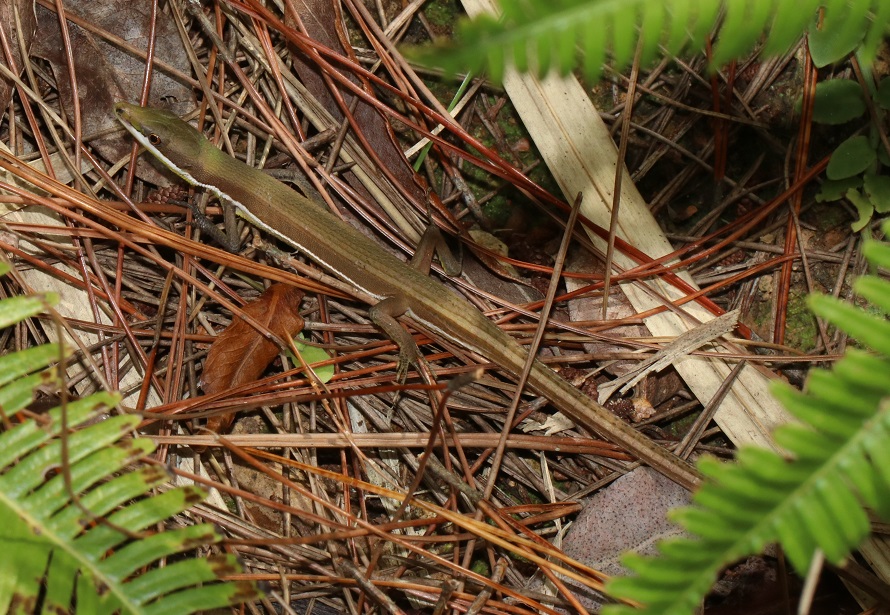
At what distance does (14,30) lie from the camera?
3656 mm

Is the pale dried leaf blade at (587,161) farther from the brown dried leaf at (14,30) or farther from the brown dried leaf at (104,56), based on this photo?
the brown dried leaf at (14,30)

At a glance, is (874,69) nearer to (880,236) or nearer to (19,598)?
(880,236)

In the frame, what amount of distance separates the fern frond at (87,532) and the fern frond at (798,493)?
1287 mm

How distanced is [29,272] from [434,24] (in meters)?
2.51

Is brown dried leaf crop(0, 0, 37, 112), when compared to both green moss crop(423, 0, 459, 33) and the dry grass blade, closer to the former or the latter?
the dry grass blade

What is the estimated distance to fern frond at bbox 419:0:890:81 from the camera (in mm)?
1555

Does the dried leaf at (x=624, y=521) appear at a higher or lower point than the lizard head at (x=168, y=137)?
lower

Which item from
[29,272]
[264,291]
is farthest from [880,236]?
[29,272]

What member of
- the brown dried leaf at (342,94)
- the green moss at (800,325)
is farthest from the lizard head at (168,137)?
the green moss at (800,325)

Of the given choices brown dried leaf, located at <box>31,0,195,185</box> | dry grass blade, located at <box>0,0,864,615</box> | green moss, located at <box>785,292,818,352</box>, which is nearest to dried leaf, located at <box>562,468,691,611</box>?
dry grass blade, located at <box>0,0,864,615</box>

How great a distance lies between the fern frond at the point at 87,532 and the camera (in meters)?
2.05

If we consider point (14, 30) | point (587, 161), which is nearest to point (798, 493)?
point (587, 161)

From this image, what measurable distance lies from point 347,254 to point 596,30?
2.43 metres

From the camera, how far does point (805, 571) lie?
148 centimetres
